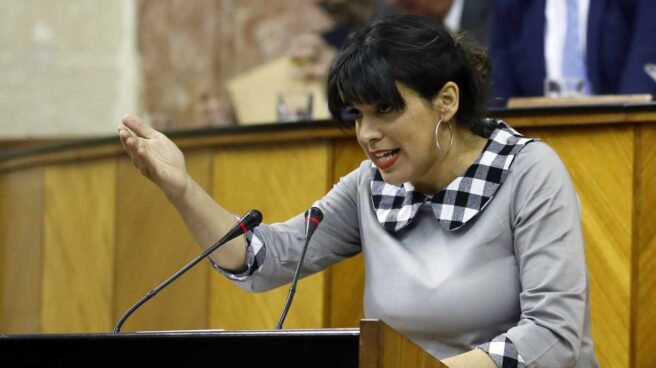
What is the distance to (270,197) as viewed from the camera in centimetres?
356

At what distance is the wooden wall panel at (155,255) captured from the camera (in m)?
3.78

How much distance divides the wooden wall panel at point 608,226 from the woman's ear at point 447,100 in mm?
689

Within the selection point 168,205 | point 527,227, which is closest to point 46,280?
point 168,205

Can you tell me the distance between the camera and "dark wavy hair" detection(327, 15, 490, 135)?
229cm

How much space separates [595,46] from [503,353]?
1758 mm

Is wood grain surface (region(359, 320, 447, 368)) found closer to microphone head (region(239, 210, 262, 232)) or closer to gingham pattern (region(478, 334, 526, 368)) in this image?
gingham pattern (region(478, 334, 526, 368))

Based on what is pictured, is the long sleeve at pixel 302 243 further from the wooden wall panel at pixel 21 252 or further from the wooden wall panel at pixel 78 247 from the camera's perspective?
the wooden wall panel at pixel 21 252

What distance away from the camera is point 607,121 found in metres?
2.93

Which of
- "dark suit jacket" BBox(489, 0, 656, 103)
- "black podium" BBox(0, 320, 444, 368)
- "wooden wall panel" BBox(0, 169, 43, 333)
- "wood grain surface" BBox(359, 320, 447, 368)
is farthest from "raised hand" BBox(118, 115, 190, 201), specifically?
"wooden wall panel" BBox(0, 169, 43, 333)

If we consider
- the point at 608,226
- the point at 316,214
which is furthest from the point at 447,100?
the point at 608,226

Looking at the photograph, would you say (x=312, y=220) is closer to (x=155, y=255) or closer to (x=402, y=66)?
(x=402, y=66)

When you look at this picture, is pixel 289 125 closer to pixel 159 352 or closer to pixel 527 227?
pixel 527 227

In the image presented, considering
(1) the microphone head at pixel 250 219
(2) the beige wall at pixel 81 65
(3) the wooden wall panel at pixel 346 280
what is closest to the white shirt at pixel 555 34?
(3) the wooden wall panel at pixel 346 280

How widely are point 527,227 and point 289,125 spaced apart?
4.31 feet
